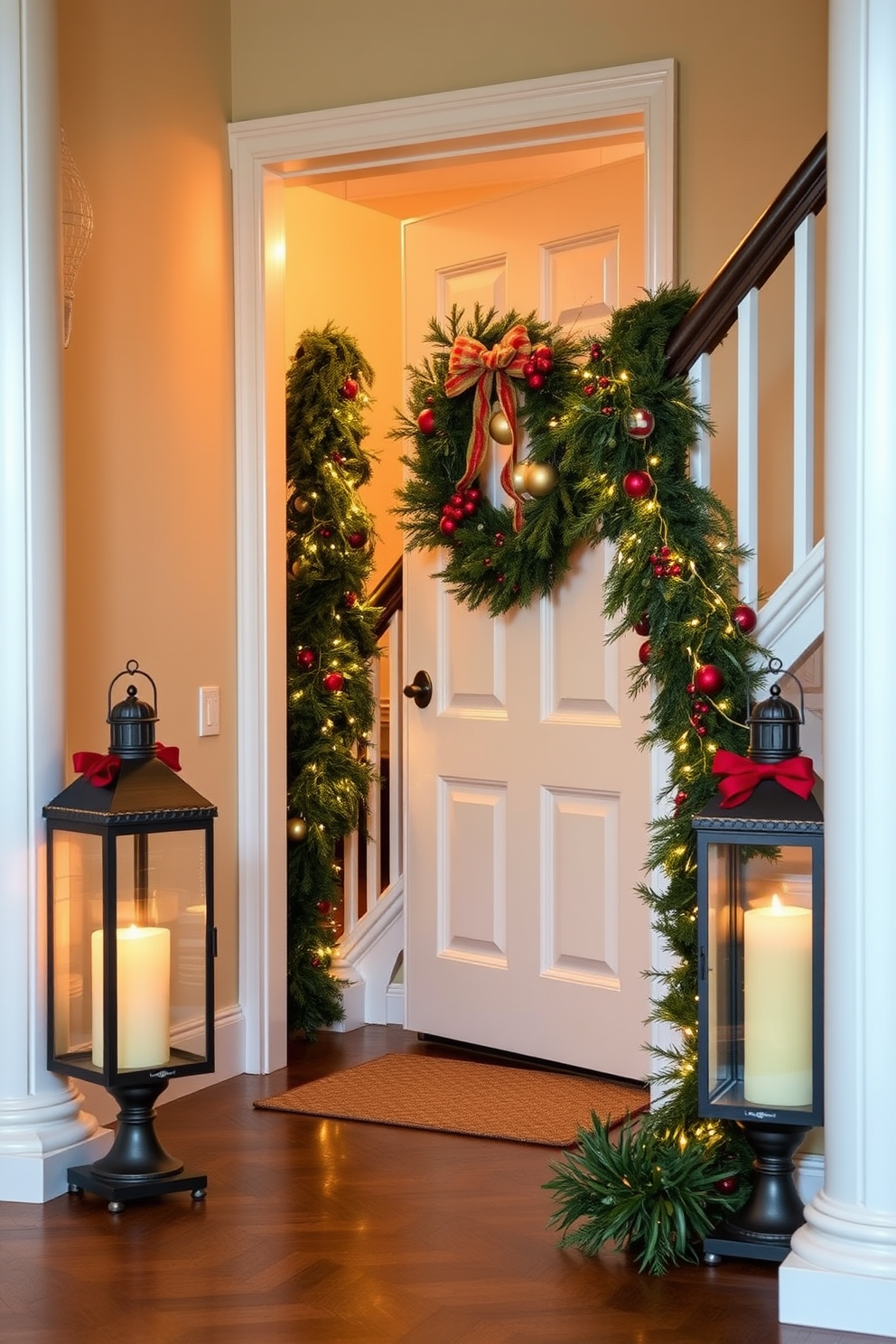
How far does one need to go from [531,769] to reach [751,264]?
173 cm

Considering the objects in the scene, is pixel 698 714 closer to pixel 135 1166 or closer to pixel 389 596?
pixel 135 1166

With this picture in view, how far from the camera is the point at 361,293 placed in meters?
6.11

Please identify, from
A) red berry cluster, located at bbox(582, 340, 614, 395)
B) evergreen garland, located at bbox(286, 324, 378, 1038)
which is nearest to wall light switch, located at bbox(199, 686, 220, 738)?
evergreen garland, located at bbox(286, 324, 378, 1038)

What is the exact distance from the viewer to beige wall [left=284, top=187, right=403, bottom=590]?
5.71 metres

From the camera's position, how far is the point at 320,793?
4.53m

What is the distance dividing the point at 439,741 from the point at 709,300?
188 cm

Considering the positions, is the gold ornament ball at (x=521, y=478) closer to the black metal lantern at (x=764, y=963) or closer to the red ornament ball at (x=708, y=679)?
the red ornament ball at (x=708, y=679)

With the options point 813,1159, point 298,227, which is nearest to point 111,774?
point 813,1159

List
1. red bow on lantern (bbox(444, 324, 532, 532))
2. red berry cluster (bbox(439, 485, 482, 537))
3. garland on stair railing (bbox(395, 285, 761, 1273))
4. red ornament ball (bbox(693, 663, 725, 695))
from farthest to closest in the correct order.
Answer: red berry cluster (bbox(439, 485, 482, 537)) < red bow on lantern (bbox(444, 324, 532, 532)) < red ornament ball (bbox(693, 663, 725, 695)) < garland on stair railing (bbox(395, 285, 761, 1273))

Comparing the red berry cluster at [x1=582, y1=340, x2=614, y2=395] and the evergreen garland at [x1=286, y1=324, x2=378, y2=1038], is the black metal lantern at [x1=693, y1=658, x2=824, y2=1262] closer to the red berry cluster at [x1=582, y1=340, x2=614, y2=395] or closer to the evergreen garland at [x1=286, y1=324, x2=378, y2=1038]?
the red berry cluster at [x1=582, y1=340, x2=614, y2=395]

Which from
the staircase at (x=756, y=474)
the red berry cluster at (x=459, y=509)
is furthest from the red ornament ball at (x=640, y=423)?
the red berry cluster at (x=459, y=509)

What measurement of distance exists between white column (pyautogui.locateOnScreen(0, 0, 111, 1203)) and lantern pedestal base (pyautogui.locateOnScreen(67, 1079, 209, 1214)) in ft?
0.31

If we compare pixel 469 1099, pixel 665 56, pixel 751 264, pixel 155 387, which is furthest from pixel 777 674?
pixel 155 387

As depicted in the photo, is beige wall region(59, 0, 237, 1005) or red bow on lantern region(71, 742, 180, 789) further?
beige wall region(59, 0, 237, 1005)
